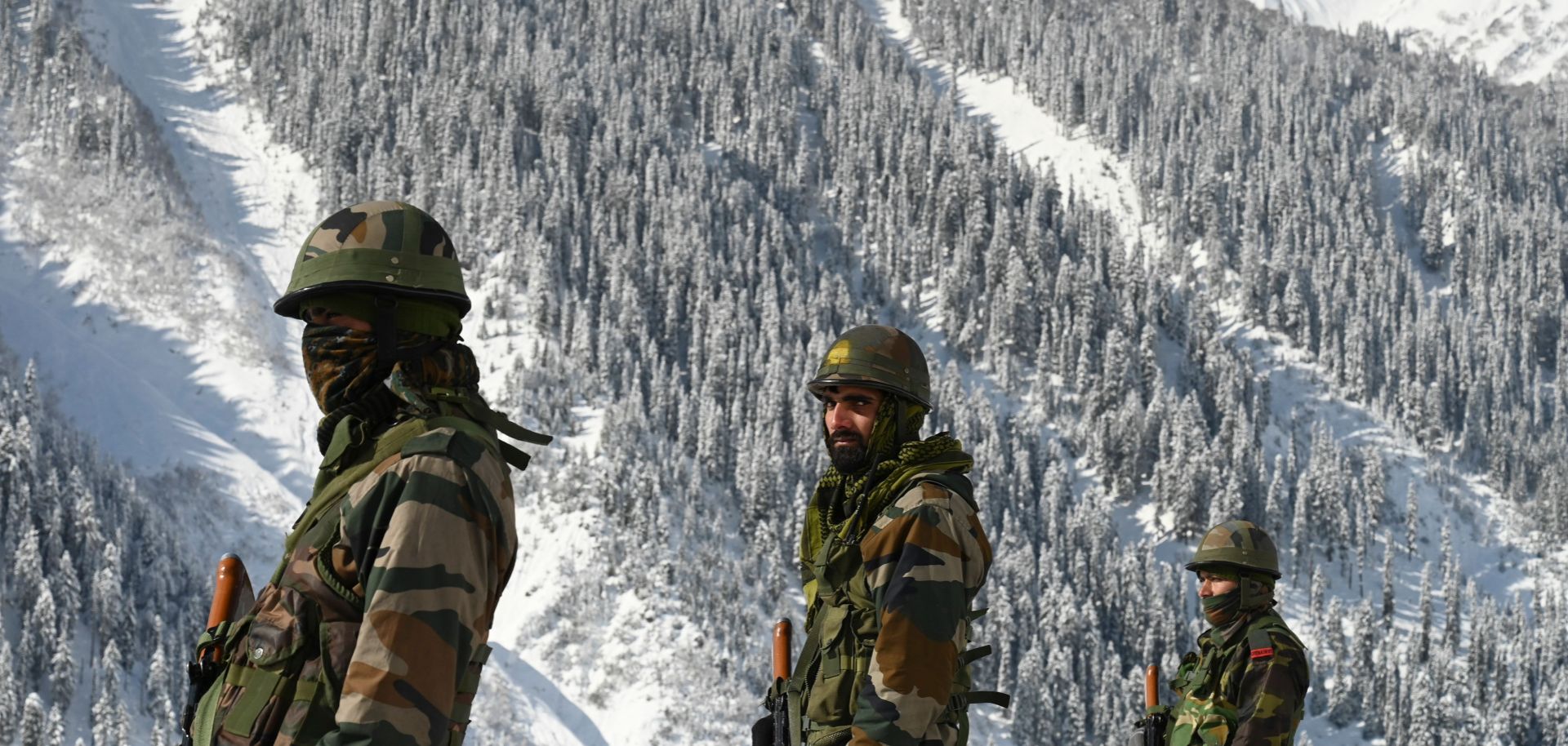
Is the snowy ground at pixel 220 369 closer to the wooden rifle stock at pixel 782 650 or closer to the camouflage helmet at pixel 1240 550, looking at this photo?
the camouflage helmet at pixel 1240 550

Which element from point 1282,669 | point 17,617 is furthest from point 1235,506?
point 1282,669

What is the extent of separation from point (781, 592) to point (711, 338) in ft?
120

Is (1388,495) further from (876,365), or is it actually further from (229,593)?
(229,593)

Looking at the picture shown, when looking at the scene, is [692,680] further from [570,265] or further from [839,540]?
[839,540]

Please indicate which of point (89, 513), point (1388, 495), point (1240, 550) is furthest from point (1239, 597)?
point (1388, 495)

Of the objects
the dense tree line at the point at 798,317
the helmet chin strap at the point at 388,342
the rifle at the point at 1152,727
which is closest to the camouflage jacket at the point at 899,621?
the helmet chin strap at the point at 388,342

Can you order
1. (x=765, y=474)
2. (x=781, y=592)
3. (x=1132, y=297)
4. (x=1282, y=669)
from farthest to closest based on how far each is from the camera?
(x=1132, y=297)
(x=765, y=474)
(x=781, y=592)
(x=1282, y=669)

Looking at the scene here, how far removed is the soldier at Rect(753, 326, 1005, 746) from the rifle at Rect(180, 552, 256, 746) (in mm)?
2587

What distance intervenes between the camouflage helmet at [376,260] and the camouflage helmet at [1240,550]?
7.23 meters

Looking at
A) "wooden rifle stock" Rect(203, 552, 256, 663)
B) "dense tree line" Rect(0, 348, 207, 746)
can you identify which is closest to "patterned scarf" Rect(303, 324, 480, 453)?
"wooden rifle stock" Rect(203, 552, 256, 663)

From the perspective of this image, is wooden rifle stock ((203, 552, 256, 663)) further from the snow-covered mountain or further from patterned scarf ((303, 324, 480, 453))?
the snow-covered mountain

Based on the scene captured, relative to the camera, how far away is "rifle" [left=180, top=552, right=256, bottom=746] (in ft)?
14.5

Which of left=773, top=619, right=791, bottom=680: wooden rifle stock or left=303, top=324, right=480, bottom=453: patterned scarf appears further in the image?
left=773, top=619, right=791, bottom=680: wooden rifle stock

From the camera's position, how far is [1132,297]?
539 ft
